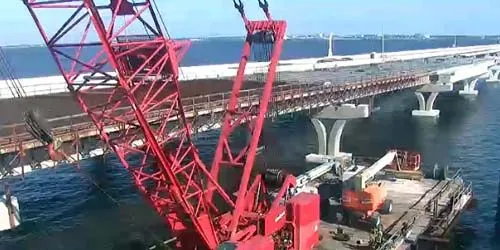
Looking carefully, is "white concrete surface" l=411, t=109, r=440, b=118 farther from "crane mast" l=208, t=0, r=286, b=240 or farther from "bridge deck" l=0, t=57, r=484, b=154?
"crane mast" l=208, t=0, r=286, b=240

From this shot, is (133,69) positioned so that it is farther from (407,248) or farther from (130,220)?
(130,220)

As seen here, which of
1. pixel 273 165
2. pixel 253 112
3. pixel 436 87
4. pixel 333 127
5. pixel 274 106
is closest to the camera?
pixel 253 112

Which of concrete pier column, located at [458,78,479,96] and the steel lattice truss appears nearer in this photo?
the steel lattice truss

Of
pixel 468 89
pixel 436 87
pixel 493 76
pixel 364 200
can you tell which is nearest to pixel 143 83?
pixel 364 200

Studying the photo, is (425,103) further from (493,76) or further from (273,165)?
(493,76)

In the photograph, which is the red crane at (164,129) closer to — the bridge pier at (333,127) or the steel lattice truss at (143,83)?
the steel lattice truss at (143,83)

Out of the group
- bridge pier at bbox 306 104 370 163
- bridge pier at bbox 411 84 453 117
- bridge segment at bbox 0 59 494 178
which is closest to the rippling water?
bridge pier at bbox 411 84 453 117

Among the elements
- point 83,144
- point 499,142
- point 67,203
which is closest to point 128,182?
point 67,203

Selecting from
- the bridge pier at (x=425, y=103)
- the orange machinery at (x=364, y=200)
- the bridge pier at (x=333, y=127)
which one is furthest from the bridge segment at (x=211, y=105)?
the orange machinery at (x=364, y=200)
